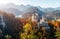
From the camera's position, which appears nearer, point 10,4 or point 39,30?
point 39,30

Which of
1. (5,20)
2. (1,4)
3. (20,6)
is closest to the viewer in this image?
(5,20)

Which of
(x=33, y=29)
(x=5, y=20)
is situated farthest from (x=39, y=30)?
(x=5, y=20)

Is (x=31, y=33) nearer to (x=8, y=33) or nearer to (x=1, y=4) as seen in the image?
(x=8, y=33)

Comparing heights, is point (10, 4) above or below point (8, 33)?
above

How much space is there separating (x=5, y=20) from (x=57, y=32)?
2513mm

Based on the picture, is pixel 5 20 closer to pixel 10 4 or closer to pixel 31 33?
pixel 31 33

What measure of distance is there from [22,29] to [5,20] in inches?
40.0

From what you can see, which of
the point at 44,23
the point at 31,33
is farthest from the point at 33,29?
the point at 44,23

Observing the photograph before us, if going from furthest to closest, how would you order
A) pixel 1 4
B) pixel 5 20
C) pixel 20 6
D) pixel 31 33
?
pixel 20 6 < pixel 1 4 < pixel 5 20 < pixel 31 33

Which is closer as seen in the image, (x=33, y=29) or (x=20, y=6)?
(x=33, y=29)

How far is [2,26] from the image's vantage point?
8.38 meters

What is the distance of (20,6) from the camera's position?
504 inches

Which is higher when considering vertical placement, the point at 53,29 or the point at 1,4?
the point at 1,4

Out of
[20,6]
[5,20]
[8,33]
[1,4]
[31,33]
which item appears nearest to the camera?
[31,33]
